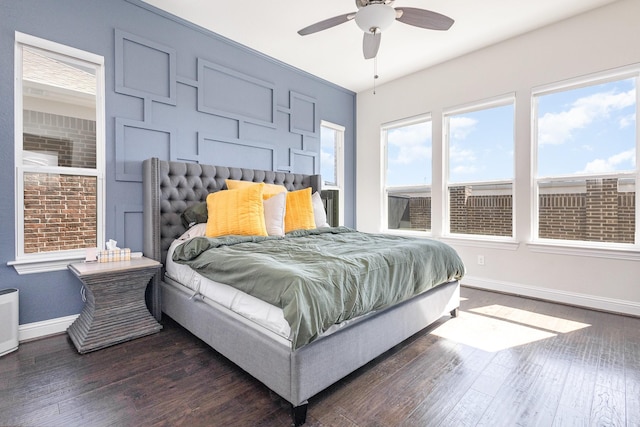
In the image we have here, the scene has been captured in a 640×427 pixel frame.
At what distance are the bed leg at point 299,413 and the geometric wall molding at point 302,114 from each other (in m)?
3.43

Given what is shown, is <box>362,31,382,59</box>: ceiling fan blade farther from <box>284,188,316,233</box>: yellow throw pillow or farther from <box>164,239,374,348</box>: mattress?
<box>164,239,374,348</box>: mattress

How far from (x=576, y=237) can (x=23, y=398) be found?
15.2ft

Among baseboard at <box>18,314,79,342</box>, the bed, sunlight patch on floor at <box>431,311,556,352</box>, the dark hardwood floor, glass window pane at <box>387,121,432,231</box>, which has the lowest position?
the dark hardwood floor

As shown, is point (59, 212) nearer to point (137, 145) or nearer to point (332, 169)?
point (137, 145)

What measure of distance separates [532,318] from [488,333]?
2.16 ft

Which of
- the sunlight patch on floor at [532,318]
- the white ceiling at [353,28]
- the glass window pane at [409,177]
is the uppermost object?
the white ceiling at [353,28]

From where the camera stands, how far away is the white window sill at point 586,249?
2.86 metres

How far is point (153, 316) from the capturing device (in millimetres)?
2582

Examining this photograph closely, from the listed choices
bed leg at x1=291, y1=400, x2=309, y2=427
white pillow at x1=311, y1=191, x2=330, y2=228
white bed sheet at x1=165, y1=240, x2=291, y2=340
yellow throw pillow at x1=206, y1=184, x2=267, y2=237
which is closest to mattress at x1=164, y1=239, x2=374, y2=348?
white bed sheet at x1=165, y1=240, x2=291, y2=340

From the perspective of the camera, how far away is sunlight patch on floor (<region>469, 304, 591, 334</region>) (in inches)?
101

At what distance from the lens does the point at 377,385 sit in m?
1.75

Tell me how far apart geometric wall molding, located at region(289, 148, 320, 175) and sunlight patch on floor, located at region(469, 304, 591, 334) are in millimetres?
2733

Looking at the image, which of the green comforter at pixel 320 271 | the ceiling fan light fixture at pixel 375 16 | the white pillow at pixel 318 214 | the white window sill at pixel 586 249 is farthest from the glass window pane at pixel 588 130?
the white pillow at pixel 318 214

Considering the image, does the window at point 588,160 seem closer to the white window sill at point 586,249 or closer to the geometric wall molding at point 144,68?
the white window sill at point 586,249
